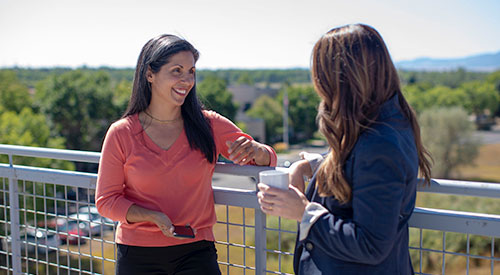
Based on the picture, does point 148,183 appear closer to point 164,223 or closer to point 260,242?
point 164,223

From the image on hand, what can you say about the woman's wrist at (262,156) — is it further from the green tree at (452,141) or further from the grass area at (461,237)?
the green tree at (452,141)

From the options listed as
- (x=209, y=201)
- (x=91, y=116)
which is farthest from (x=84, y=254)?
(x=91, y=116)

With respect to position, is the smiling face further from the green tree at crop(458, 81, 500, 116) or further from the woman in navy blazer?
the green tree at crop(458, 81, 500, 116)

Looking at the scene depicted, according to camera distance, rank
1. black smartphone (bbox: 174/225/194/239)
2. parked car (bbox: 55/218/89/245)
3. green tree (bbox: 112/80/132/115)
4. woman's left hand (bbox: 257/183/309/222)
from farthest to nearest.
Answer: green tree (bbox: 112/80/132/115)
parked car (bbox: 55/218/89/245)
black smartphone (bbox: 174/225/194/239)
woman's left hand (bbox: 257/183/309/222)

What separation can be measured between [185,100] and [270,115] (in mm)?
68679

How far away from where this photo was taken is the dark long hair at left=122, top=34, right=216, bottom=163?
2.37 m

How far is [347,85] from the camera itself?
4.97 feet

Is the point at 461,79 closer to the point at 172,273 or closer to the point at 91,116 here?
the point at 91,116

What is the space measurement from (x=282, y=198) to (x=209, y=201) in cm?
89

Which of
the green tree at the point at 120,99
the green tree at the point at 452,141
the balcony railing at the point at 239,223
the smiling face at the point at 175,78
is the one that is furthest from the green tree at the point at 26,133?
the green tree at the point at 452,141

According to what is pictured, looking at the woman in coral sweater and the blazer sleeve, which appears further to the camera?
the woman in coral sweater

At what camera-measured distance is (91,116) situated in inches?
1861

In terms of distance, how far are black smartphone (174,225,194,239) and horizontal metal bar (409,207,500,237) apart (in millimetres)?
961

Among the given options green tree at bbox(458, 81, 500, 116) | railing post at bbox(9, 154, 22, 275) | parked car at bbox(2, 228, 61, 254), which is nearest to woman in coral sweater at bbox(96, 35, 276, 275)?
parked car at bbox(2, 228, 61, 254)
